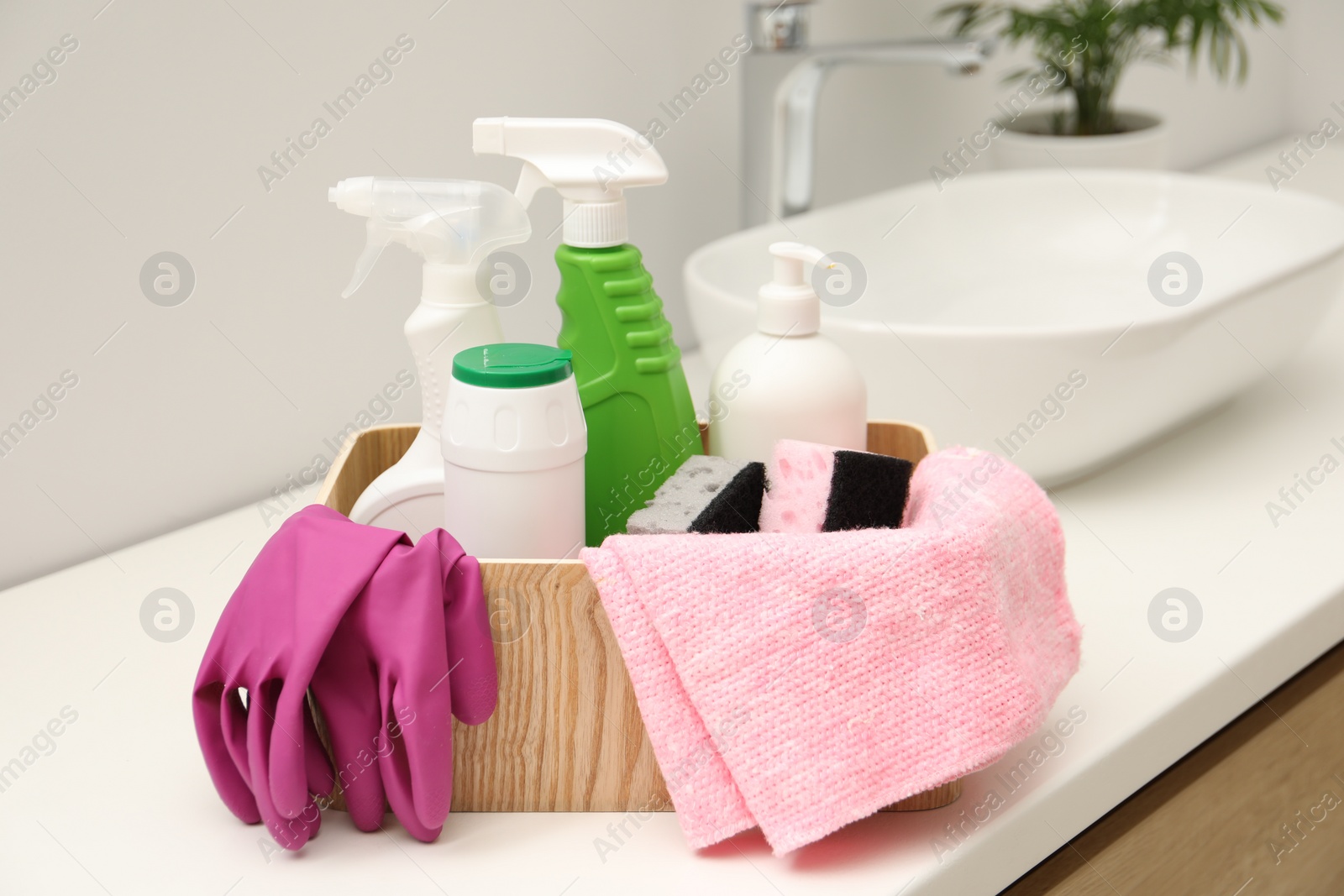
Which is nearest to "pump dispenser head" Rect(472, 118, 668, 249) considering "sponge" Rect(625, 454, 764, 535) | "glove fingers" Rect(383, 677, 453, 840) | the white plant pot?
"sponge" Rect(625, 454, 764, 535)

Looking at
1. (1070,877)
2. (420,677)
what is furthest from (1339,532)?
(420,677)

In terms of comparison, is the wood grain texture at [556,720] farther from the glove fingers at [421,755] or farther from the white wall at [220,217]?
the white wall at [220,217]

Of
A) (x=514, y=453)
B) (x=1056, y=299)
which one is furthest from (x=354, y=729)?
(x=1056, y=299)

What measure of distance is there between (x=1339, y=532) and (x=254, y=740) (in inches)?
26.0

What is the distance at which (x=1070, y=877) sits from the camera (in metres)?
0.57

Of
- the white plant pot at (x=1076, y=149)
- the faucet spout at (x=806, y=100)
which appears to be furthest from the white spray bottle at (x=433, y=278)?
the white plant pot at (x=1076, y=149)

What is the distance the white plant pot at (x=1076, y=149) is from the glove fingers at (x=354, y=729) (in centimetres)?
101

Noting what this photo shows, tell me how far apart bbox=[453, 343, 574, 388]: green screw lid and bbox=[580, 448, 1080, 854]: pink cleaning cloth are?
0.08m

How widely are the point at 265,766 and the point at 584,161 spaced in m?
0.31

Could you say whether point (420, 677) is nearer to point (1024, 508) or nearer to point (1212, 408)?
point (1024, 508)

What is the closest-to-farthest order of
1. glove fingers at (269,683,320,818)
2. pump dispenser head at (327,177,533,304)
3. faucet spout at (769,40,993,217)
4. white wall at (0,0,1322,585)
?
glove fingers at (269,683,320,818)
pump dispenser head at (327,177,533,304)
white wall at (0,0,1322,585)
faucet spout at (769,40,993,217)

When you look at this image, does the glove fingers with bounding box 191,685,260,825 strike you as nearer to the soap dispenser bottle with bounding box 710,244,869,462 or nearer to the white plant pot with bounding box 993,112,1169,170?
the soap dispenser bottle with bounding box 710,244,869,462

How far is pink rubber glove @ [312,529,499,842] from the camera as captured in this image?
1.52 feet

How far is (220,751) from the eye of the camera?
0.49m
